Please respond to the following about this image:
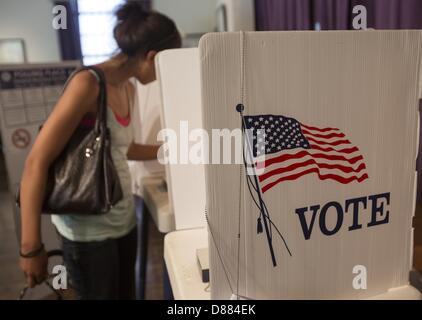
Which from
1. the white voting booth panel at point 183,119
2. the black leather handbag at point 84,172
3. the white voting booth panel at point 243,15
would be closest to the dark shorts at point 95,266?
the black leather handbag at point 84,172

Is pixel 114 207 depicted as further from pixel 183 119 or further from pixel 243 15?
pixel 243 15

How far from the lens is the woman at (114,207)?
929mm

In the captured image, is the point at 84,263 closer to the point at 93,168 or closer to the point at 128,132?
the point at 93,168

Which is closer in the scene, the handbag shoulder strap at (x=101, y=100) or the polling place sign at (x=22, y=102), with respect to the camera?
the handbag shoulder strap at (x=101, y=100)

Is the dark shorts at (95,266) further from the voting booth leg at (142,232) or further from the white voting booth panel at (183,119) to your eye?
the voting booth leg at (142,232)

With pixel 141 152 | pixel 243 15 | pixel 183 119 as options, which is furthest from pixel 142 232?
pixel 243 15

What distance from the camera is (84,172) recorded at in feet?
3.18

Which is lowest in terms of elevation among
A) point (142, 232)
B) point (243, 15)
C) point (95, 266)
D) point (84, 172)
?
point (142, 232)

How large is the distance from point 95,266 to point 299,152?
750 mm

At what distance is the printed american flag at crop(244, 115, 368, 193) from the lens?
0.51 m

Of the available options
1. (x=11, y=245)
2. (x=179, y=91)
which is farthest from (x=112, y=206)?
(x=11, y=245)

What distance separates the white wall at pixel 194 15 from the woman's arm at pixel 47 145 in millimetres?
4147

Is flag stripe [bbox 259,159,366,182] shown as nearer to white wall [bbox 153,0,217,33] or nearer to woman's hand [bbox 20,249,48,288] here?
woman's hand [bbox 20,249,48,288]

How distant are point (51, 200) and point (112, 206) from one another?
0.49 feet
